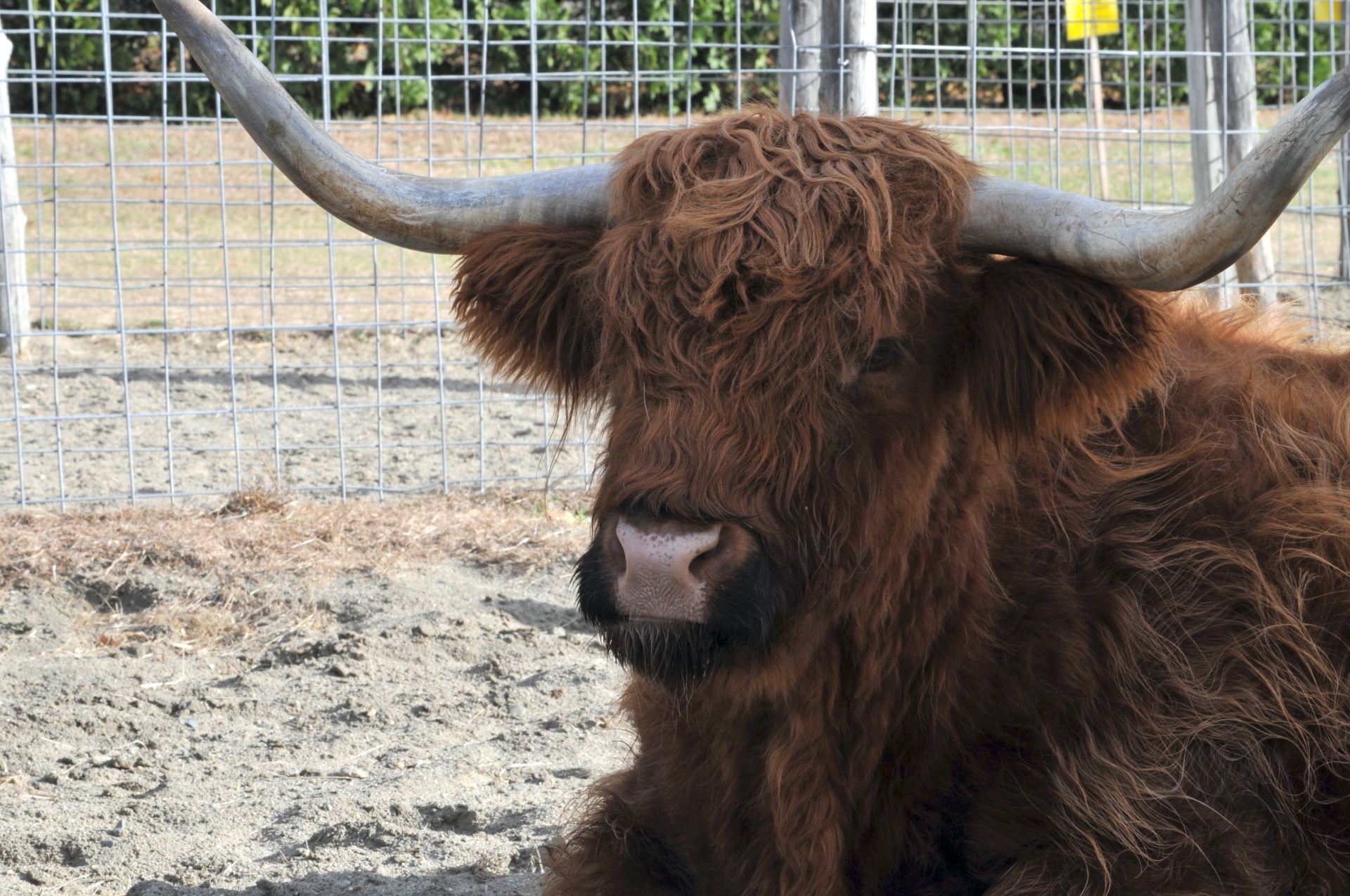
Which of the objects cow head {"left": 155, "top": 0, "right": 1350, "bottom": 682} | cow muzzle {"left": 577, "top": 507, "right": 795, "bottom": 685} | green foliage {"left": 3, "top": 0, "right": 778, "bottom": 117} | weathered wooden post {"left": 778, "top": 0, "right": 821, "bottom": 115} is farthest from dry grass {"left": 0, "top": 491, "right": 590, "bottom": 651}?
green foliage {"left": 3, "top": 0, "right": 778, "bottom": 117}

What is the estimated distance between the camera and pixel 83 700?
4.21 m

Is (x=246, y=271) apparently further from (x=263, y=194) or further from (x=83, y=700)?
(x=83, y=700)

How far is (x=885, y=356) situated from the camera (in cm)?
236

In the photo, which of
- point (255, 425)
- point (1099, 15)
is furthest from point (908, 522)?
point (1099, 15)

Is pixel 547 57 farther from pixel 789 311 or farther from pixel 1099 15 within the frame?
pixel 789 311

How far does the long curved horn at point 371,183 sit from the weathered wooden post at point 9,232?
18.0 feet

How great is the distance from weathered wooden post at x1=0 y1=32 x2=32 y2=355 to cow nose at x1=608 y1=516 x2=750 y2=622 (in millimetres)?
6447

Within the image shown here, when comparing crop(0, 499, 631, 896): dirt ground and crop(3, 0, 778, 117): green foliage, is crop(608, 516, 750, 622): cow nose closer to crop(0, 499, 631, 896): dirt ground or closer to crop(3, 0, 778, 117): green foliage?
crop(0, 499, 631, 896): dirt ground

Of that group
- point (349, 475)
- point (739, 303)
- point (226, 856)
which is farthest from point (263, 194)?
point (739, 303)

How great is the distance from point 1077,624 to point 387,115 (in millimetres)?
16480

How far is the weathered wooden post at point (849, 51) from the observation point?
5863mm

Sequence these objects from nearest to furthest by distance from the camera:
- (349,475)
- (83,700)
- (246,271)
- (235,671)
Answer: (83,700), (235,671), (349,475), (246,271)

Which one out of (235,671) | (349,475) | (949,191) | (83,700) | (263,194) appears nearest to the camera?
(949,191)

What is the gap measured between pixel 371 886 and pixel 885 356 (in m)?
1.82
